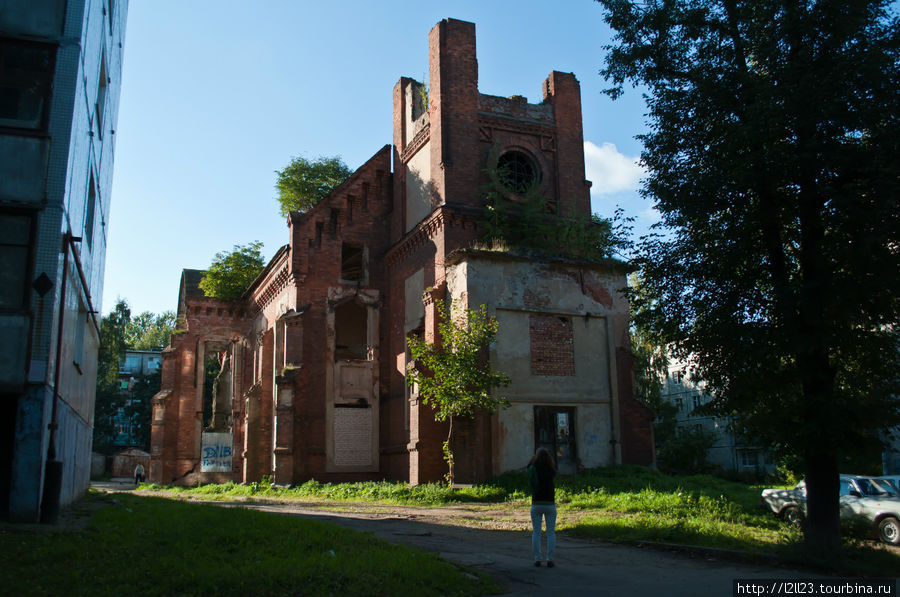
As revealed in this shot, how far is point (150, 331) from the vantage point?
2970 inches

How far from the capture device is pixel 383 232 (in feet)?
88.1

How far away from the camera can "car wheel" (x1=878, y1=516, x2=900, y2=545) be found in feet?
42.4

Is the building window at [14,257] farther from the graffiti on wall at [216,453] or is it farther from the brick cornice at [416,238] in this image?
the graffiti on wall at [216,453]

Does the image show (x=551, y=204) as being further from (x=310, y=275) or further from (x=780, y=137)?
(x=780, y=137)

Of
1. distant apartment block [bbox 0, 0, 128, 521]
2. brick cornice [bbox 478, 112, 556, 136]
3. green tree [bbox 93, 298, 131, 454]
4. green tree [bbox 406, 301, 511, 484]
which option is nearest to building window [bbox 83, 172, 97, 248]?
distant apartment block [bbox 0, 0, 128, 521]

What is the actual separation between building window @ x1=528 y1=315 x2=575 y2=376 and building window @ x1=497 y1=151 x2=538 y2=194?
532 cm

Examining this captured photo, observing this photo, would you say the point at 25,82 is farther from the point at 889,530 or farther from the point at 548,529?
the point at 889,530

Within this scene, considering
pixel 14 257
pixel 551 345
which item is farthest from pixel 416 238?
pixel 14 257

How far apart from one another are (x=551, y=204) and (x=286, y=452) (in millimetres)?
12311

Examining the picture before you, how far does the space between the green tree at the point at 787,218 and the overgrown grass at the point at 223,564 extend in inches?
199

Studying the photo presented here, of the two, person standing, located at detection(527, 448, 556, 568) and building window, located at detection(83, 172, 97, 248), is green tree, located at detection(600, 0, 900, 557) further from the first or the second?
building window, located at detection(83, 172, 97, 248)

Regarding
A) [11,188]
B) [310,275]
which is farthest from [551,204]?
[11,188]

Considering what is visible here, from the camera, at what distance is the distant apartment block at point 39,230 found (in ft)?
32.9

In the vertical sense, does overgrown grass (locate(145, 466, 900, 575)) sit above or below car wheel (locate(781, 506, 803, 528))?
below
